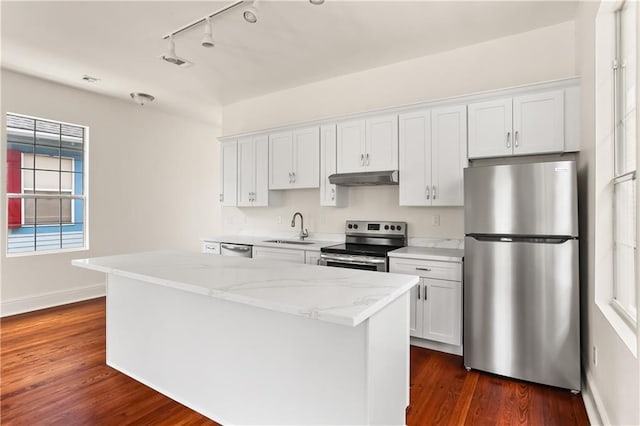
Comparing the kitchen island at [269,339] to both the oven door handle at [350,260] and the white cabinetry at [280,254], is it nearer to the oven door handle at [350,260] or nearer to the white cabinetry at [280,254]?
the oven door handle at [350,260]

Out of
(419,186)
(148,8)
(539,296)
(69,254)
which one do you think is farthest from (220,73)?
(539,296)

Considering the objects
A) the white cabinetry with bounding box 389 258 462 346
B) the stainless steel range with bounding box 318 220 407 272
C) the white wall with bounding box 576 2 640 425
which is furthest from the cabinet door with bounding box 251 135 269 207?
the white wall with bounding box 576 2 640 425

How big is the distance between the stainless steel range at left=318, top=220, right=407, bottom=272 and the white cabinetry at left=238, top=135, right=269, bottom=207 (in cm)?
131

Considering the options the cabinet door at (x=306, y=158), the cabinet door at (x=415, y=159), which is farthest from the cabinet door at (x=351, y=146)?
the cabinet door at (x=415, y=159)

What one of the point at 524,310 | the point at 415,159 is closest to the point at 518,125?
the point at 415,159

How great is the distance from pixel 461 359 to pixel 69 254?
4.92 m

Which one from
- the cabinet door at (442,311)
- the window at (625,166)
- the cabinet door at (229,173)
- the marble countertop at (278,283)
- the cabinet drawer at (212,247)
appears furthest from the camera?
the cabinet door at (229,173)

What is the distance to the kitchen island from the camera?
148 centimetres

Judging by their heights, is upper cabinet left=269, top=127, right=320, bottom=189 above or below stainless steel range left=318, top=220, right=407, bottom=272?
above

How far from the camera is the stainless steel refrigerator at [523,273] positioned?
2.37 m

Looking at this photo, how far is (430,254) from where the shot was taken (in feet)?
10.1

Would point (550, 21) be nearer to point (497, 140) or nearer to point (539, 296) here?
point (497, 140)

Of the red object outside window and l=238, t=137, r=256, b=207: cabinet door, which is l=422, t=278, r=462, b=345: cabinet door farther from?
the red object outside window

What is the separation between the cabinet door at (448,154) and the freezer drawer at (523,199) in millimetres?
470
